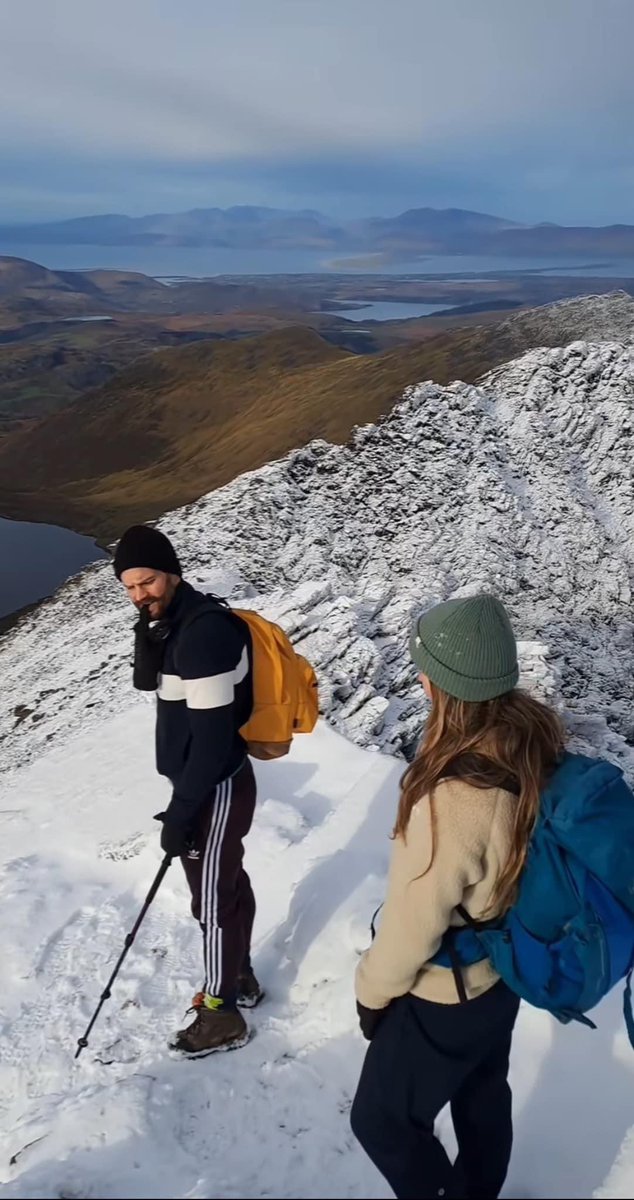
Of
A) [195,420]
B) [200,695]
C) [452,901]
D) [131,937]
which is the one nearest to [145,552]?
[200,695]

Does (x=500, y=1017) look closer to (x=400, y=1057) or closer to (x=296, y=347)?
(x=400, y=1057)

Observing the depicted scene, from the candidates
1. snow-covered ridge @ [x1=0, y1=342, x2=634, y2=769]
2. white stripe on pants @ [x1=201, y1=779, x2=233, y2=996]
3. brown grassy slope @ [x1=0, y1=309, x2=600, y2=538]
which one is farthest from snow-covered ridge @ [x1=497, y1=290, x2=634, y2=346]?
white stripe on pants @ [x1=201, y1=779, x2=233, y2=996]

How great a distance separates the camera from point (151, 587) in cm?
362

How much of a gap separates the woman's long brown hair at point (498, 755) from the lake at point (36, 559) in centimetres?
2331

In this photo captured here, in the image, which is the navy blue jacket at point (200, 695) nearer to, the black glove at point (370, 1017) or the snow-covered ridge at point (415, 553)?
the black glove at point (370, 1017)

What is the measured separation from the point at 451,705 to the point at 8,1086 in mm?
3953

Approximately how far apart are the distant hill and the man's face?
25.6 m

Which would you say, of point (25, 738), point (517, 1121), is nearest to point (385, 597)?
point (25, 738)

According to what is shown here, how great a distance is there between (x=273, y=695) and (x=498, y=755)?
1.71 meters

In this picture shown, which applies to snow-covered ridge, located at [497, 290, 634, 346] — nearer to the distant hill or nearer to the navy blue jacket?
the distant hill

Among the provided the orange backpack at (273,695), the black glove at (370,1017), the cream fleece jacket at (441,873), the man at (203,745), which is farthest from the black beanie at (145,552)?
the black glove at (370,1017)

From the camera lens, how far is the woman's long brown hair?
232 centimetres

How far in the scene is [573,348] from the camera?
105 ft

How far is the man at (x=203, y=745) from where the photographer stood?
351 centimetres
